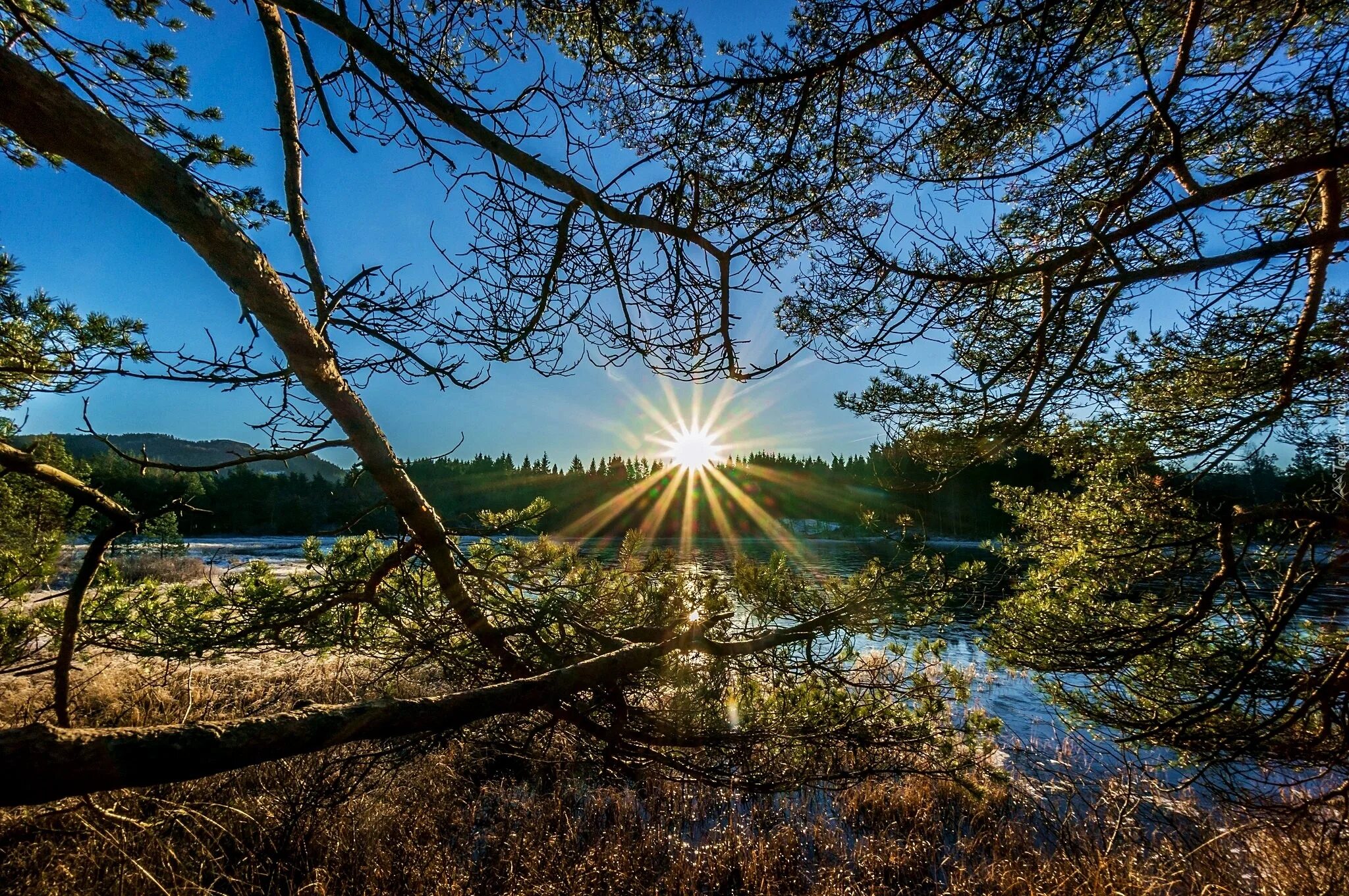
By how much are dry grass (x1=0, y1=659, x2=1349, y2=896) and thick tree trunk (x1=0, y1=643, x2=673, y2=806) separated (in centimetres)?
151

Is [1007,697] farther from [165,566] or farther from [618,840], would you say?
[165,566]

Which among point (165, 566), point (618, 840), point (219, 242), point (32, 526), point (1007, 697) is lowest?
point (165, 566)

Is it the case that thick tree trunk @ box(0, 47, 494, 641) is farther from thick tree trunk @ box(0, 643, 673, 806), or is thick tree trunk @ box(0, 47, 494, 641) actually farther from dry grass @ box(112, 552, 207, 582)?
dry grass @ box(112, 552, 207, 582)

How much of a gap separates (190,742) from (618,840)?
4601 millimetres

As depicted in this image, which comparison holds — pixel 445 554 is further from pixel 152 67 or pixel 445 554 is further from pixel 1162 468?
pixel 1162 468

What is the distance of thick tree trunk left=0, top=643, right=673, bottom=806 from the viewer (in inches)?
26.5

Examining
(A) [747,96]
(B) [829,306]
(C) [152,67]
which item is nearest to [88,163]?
(C) [152,67]

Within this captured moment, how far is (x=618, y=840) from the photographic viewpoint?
14.1 ft

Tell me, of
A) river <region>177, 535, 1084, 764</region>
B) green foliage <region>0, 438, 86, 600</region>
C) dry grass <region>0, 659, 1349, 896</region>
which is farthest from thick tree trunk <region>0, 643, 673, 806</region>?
green foliage <region>0, 438, 86, 600</region>

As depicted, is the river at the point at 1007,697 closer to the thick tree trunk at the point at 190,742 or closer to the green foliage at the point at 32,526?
the green foliage at the point at 32,526

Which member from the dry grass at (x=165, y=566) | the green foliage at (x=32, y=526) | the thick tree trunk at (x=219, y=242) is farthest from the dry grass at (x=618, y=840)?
the dry grass at (x=165, y=566)

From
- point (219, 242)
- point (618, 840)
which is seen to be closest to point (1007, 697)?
point (618, 840)

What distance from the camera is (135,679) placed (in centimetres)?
638

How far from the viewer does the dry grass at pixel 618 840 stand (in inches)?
123
